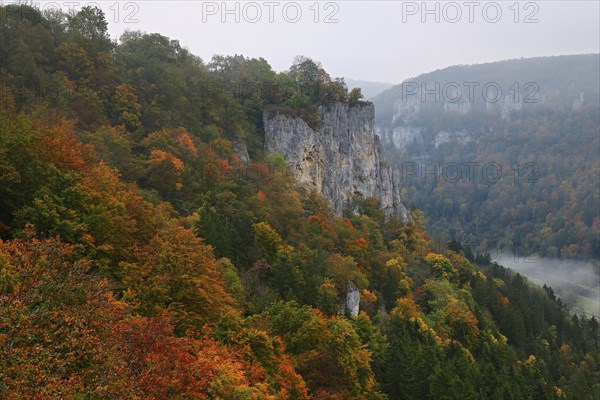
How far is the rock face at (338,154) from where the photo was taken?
194 ft

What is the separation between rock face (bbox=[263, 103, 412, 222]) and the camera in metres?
59.2

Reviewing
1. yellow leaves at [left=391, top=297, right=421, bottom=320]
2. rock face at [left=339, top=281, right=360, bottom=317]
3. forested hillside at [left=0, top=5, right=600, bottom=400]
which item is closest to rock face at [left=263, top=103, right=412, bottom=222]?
forested hillside at [left=0, top=5, right=600, bottom=400]

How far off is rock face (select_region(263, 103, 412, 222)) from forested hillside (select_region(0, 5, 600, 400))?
2.44 m

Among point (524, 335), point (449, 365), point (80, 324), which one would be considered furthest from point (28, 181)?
point (524, 335)

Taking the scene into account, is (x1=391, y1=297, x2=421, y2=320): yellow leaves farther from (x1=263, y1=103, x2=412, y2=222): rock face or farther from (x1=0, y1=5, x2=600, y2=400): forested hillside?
(x1=263, y1=103, x2=412, y2=222): rock face

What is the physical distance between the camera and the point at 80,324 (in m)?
9.91

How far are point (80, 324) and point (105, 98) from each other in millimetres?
35044

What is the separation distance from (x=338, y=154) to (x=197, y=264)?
49.1 m

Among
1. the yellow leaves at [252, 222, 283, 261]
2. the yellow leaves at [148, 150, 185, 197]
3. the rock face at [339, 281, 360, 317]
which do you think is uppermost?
the yellow leaves at [148, 150, 185, 197]

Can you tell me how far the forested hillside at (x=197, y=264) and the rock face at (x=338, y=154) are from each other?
244cm

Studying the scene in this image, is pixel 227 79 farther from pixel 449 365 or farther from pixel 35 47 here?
pixel 449 365

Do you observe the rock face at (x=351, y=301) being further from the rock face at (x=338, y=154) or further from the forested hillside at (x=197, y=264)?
the rock face at (x=338, y=154)

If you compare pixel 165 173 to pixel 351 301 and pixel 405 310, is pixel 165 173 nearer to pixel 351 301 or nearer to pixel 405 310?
pixel 351 301

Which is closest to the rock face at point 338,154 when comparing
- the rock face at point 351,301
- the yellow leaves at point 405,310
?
the yellow leaves at point 405,310
